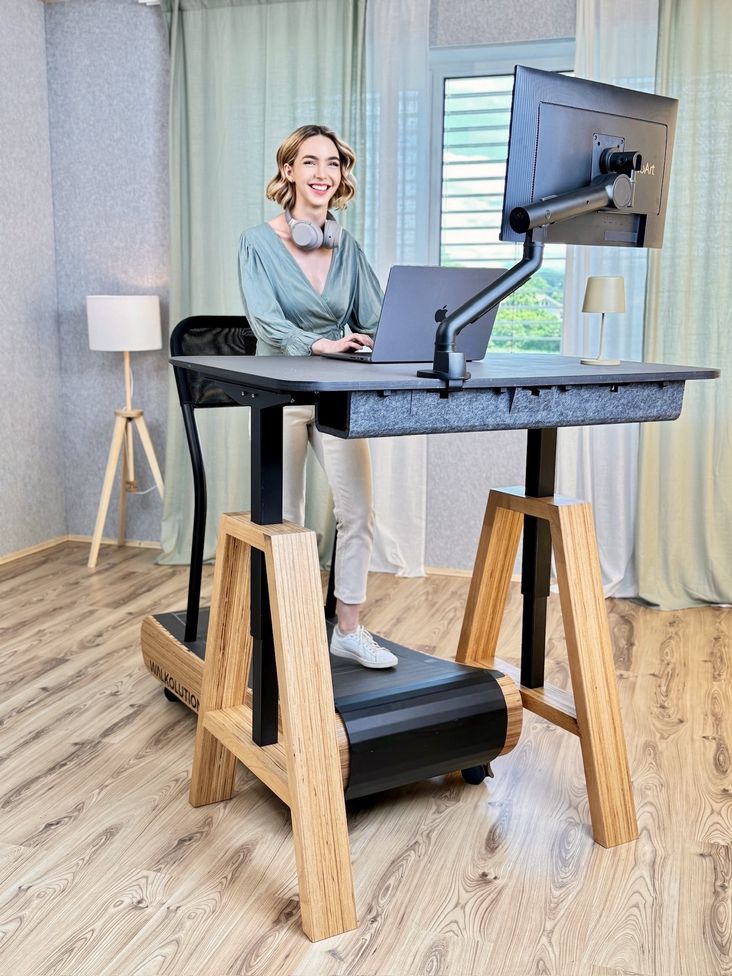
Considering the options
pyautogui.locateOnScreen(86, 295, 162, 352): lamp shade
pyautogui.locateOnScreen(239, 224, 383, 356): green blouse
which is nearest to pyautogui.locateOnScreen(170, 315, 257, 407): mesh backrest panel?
pyautogui.locateOnScreen(239, 224, 383, 356): green blouse

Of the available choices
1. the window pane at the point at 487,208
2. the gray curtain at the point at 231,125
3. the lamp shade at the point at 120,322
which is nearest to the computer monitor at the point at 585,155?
the window pane at the point at 487,208

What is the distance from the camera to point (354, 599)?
7.34 feet

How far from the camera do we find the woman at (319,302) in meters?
2.20

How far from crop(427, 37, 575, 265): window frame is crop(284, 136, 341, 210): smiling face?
1.57 metres

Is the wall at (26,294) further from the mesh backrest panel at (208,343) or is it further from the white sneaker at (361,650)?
the white sneaker at (361,650)

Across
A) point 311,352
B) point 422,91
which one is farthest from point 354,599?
point 422,91

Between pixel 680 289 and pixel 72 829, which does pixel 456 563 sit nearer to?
pixel 680 289

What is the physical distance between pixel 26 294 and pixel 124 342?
0.62 m

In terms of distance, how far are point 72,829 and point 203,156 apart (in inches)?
114

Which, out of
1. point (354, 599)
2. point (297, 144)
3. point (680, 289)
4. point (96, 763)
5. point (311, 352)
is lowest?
point (96, 763)

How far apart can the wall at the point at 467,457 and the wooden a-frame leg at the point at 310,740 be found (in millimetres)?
2333

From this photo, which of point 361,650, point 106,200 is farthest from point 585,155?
point 106,200

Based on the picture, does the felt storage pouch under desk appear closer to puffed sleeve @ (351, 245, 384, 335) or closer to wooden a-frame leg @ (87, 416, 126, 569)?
puffed sleeve @ (351, 245, 384, 335)

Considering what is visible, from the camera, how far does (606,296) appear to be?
2.96m
